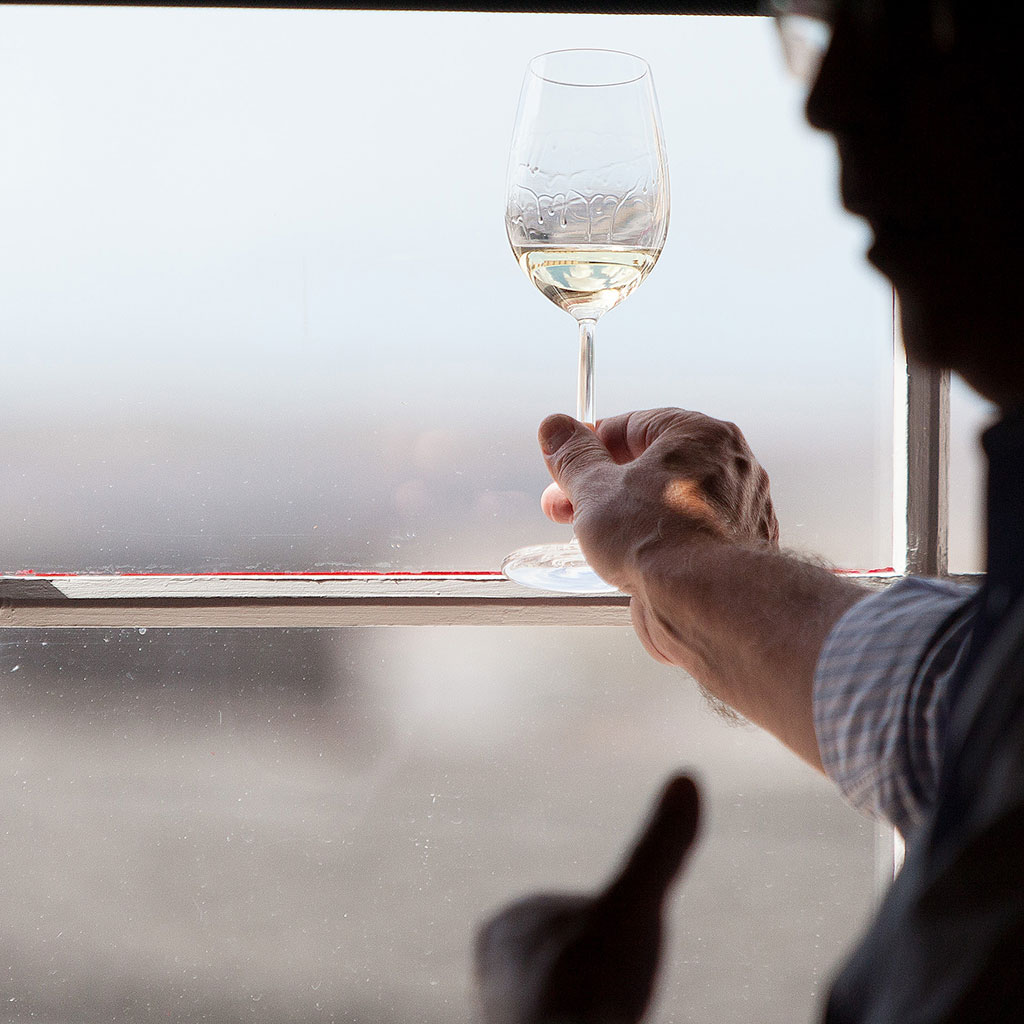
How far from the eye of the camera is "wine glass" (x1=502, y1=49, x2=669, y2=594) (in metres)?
0.45

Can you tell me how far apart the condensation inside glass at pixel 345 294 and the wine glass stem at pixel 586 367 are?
0.37 meters

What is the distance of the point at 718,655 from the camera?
45 centimetres

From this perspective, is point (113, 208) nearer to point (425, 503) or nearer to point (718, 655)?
point (425, 503)

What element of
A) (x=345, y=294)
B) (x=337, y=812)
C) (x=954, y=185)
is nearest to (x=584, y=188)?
(x=954, y=185)

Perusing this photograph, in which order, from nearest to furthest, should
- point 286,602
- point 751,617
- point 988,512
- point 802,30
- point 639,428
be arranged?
point 988,512 → point 802,30 → point 751,617 → point 639,428 → point 286,602

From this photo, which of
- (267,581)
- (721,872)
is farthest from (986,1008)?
(721,872)

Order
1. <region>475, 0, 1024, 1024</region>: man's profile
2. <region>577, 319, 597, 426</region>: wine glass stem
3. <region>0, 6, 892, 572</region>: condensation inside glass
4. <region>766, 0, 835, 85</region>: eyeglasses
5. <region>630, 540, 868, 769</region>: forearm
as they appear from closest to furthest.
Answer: <region>475, 0, 1024, 1024</region>: man's profile → <region>766, 0, 835, 85</region>: eyeglasses → <region>630, 540, 868, 769</region>: forearm → <region>577, 319, 597, 426</region>: wine glass stem → <region>0, 6, 892, 572</region>: condensation inside glass

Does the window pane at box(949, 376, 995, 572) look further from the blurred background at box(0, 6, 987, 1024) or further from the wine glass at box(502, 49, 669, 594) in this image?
the wine glass at box(502, 49, 669, 594)

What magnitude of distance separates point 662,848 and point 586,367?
267 mm

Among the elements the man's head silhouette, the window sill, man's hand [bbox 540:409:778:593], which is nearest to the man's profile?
the man's head silhouette

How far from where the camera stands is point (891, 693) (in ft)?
1.11

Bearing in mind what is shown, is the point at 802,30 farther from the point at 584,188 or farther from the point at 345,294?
Result: the point at 345,294

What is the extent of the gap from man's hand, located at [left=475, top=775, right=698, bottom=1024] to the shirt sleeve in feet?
0.22

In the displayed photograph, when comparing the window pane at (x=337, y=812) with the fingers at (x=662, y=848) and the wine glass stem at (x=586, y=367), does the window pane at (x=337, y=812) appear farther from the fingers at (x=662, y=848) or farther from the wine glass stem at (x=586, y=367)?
the fingers at (x=662, y=848)
